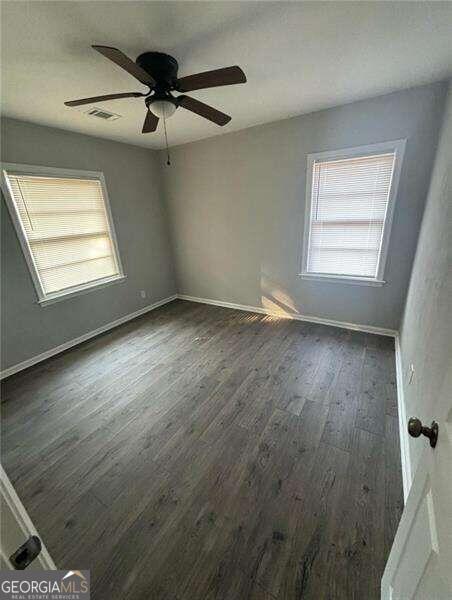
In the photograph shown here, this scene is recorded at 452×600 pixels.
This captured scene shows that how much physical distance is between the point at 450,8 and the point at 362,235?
1817 mm

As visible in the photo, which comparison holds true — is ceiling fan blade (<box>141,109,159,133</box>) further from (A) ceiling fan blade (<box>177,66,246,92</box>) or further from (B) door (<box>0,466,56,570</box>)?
(B) door (<box>0,466,56,570</box>)

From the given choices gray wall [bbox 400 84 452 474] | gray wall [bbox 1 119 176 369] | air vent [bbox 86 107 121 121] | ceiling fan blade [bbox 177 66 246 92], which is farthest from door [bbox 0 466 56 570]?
air vent [bbox 86 107 121 121]

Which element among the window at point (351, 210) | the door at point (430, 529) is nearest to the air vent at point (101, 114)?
the window at point (351, 210)

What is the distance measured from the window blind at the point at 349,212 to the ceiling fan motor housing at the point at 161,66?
192 cm

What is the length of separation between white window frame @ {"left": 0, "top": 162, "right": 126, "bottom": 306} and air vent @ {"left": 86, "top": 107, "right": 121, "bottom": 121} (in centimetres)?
79

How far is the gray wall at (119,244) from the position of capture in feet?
8.63

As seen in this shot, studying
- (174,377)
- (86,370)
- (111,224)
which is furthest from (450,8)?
(86,370)

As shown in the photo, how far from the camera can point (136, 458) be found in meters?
1.71

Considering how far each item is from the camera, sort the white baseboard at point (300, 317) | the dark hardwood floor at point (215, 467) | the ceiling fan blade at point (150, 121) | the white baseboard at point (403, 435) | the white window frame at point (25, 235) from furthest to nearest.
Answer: the white baseboard at point (300, 317) < the white window frame at point (25, 235) < the ceiling fan blade at point (150, 121) < the white baseboard at point (403, 435) < the dark hardwood floor at point (215, 467)

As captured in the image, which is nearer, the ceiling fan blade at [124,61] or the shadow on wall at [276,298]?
the ceiling fan blade at [124,61]

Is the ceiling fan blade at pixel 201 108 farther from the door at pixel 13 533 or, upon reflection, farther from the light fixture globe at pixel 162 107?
the door at pixel 13 533

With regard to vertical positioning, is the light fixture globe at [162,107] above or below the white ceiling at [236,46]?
below

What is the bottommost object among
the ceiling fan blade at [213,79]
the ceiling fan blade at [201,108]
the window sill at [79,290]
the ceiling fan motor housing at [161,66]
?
the window sill at [79,290]

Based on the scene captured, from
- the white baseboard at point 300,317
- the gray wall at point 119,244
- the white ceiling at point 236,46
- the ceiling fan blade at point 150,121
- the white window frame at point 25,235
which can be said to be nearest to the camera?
the white ceiling at point 236,46
